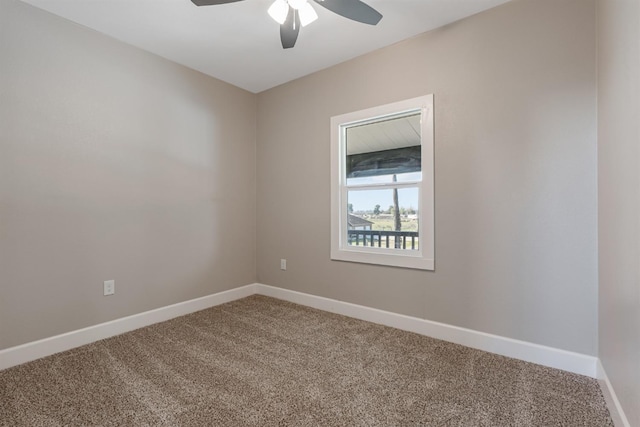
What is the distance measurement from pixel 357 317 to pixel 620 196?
2.10 m

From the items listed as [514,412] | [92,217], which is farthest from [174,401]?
[514,412]

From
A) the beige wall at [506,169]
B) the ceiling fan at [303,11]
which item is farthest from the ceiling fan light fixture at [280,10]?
the beige wall at [506,169]

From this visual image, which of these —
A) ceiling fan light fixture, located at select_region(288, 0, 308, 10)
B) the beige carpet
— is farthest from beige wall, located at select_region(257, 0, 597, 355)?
ceiling fan light fixture, located at select_region(288, 0, 308, 10)

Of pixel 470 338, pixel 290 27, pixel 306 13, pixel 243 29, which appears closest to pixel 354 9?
pixel 306 13

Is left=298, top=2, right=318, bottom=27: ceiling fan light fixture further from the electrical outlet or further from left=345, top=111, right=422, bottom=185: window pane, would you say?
the electrical outlet

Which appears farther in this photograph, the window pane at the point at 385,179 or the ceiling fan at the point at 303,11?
the window pane at the point at 385,179

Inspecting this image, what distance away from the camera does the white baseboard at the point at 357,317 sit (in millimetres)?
1962

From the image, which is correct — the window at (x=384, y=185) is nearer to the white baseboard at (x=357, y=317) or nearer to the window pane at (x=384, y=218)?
the window pane at (x=384, y=218)

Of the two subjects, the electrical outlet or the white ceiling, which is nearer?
the white ceiling

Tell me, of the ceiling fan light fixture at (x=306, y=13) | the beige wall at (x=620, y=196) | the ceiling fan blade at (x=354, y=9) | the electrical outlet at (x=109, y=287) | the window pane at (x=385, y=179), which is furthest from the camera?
the window pane at (x=385, y=179)

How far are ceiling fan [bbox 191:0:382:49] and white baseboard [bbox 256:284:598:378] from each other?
2.28m

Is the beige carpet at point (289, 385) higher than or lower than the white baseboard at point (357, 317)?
lower

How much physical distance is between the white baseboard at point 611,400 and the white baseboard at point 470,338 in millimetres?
113

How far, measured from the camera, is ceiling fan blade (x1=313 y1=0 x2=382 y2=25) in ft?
5.80
